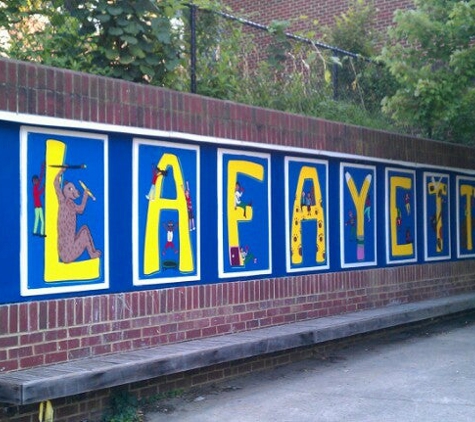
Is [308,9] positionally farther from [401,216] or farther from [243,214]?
[243,214]

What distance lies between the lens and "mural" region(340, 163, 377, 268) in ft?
34.8

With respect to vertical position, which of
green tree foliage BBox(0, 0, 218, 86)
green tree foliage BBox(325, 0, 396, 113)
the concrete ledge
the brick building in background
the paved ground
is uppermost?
the brick building in background

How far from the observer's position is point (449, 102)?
39.0 ft

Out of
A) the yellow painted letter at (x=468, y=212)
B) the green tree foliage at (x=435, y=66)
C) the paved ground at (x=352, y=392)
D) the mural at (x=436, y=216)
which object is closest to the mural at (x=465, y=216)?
the yellow painted letter at (x=468, y=212)

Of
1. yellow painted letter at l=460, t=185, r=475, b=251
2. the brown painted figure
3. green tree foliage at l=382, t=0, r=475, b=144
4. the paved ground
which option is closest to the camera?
the brown painted figure

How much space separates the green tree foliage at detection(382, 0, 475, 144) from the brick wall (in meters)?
0.71

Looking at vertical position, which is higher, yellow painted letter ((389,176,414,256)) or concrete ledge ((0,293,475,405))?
yellow painted letter ((389,176,414,256))

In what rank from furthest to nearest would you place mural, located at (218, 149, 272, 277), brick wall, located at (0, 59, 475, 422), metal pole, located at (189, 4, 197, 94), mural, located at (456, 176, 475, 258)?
1. mural, located at (456, 176, 475, 258)
2. metal pole, located at (189, 4, 197, 94)
3. mural, located at (218, 149, 272, 277)
4. brick wall, located at (0, 59, 475, 422)

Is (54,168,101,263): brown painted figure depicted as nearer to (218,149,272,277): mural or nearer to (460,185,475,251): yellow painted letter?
(218,149,272,277): mural

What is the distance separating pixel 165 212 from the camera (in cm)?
796

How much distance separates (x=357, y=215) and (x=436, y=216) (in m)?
2.34

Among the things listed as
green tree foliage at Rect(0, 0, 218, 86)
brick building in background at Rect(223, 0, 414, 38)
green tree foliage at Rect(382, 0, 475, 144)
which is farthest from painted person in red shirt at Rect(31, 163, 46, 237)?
brick building in background at Rect(223, 0, 414, 38)

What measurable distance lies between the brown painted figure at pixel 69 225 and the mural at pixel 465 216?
7.75m

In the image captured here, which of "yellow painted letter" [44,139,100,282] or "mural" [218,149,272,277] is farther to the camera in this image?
"mural" [218,149,272,277]
